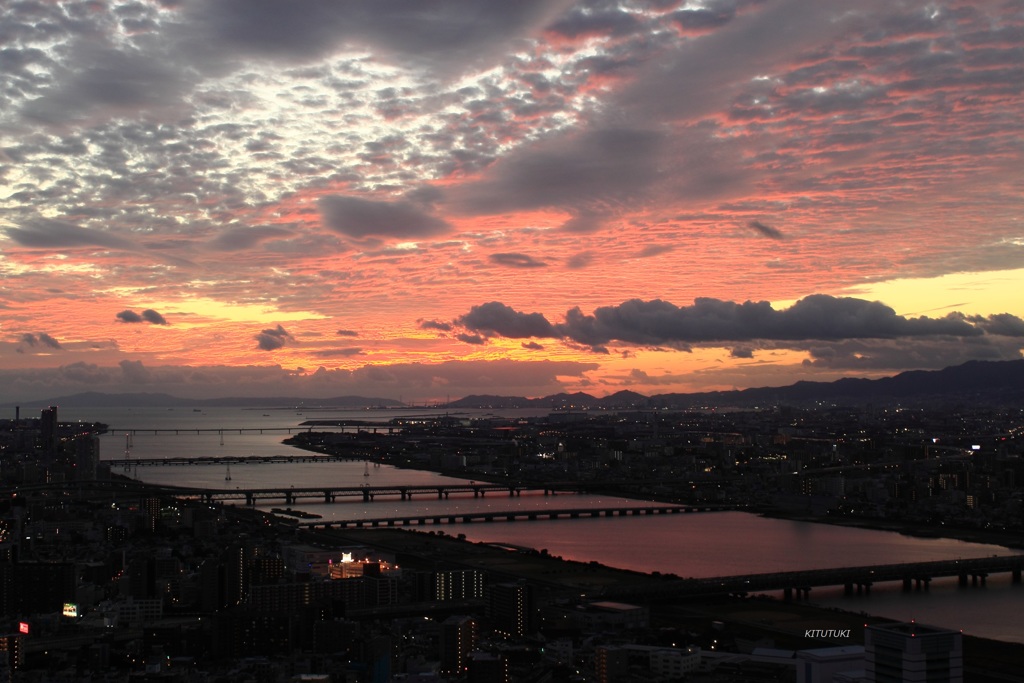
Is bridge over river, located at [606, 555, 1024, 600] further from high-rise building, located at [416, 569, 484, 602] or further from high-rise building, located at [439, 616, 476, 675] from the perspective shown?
high-rise building, located at [439, 616, 476, 675]

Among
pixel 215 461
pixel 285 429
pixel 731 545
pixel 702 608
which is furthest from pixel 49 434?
pixel 702 608

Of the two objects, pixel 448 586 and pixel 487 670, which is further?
pixel 448 586

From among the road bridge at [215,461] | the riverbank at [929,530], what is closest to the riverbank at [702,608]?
the riverbank at [929,530]

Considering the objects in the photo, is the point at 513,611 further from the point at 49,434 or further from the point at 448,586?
the point at 49,434

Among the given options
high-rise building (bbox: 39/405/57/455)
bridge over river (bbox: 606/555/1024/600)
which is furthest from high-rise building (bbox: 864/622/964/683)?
high-rise building (bbox: 39/405/57/455)

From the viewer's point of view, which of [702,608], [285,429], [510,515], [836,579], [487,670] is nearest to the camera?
[487,670]

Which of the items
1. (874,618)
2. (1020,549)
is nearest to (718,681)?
(874,618)

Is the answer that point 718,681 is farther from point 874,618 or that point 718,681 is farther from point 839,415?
point 839,415

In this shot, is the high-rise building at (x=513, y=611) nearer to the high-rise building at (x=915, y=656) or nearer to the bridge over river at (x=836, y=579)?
the bridge over river at (x=836, y=579)
